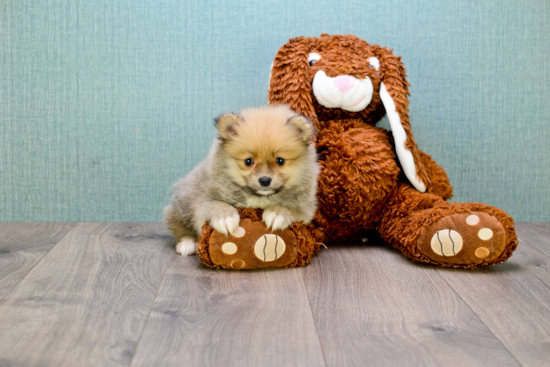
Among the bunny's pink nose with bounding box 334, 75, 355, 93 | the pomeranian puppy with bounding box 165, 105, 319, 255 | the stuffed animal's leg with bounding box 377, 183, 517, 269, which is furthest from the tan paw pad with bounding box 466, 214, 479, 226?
the bunny's pink nose with bounding box 334, 75, 355, 93

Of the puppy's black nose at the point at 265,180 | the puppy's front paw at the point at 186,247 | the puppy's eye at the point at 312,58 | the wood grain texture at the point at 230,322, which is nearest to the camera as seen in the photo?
the wood grain texture at the point at 230,322

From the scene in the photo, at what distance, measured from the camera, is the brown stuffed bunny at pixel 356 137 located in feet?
6.37

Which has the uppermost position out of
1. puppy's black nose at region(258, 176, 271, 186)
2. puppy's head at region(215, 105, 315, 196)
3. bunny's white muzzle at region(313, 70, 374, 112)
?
bunny's white muzzle at region(313, 70, 374, 112)

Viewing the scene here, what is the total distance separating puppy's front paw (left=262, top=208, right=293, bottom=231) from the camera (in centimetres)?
169

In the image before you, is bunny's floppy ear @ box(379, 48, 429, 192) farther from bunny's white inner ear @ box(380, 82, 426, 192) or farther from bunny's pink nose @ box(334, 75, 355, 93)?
bunny's pink nose @ box(334, 75, 355, 93)

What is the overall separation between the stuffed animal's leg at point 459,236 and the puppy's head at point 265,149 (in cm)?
45

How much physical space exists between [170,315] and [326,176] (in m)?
0.84

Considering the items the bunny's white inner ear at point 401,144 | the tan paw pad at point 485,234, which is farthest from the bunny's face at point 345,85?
the tan paw pad at point 485,234

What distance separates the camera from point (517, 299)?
1.49m

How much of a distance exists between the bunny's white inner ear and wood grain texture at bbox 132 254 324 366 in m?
0.60

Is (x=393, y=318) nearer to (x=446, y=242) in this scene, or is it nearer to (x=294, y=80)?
(x=446, y=242)

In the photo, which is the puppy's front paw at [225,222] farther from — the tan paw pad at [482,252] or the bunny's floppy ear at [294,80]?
the tan paw pad at [482,252]

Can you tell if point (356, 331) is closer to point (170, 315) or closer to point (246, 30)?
point (170, 315)

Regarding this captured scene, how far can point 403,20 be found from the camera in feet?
7.64
